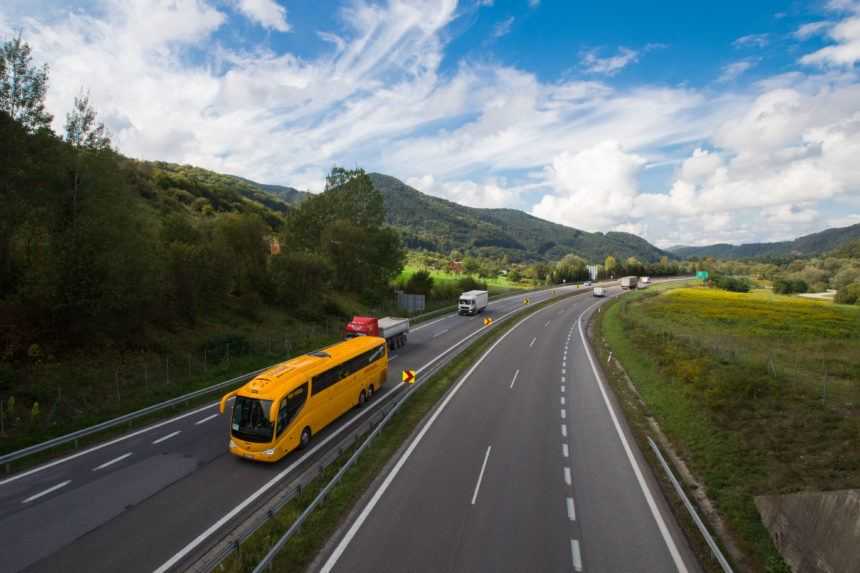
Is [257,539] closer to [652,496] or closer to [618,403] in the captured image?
[652,496]

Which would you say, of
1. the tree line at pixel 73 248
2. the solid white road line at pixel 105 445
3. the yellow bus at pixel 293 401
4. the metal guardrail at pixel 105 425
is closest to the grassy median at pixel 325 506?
the yellow bus at pixel 293 401

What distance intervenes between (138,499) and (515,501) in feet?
36.8

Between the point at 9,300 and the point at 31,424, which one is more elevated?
the point at 9,300

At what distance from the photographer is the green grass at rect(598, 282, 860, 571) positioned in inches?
491

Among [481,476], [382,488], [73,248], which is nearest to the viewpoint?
[382,488]

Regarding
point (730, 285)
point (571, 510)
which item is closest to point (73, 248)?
point (571, 510)

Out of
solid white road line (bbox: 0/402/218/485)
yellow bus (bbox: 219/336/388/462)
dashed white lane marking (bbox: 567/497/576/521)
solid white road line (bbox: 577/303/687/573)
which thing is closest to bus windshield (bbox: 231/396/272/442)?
yellow bus (bbox: 219/336/388/462)

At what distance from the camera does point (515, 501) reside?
40.3 feet

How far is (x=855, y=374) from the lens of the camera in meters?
21.1

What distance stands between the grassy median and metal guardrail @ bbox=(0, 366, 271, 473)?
9.98 meters

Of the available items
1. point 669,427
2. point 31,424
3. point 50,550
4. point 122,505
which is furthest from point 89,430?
point 669,427

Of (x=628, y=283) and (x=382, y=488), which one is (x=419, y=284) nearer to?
(x=382, y=488)

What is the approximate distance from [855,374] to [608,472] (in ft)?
55.7

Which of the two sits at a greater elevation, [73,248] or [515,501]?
[73,248]
